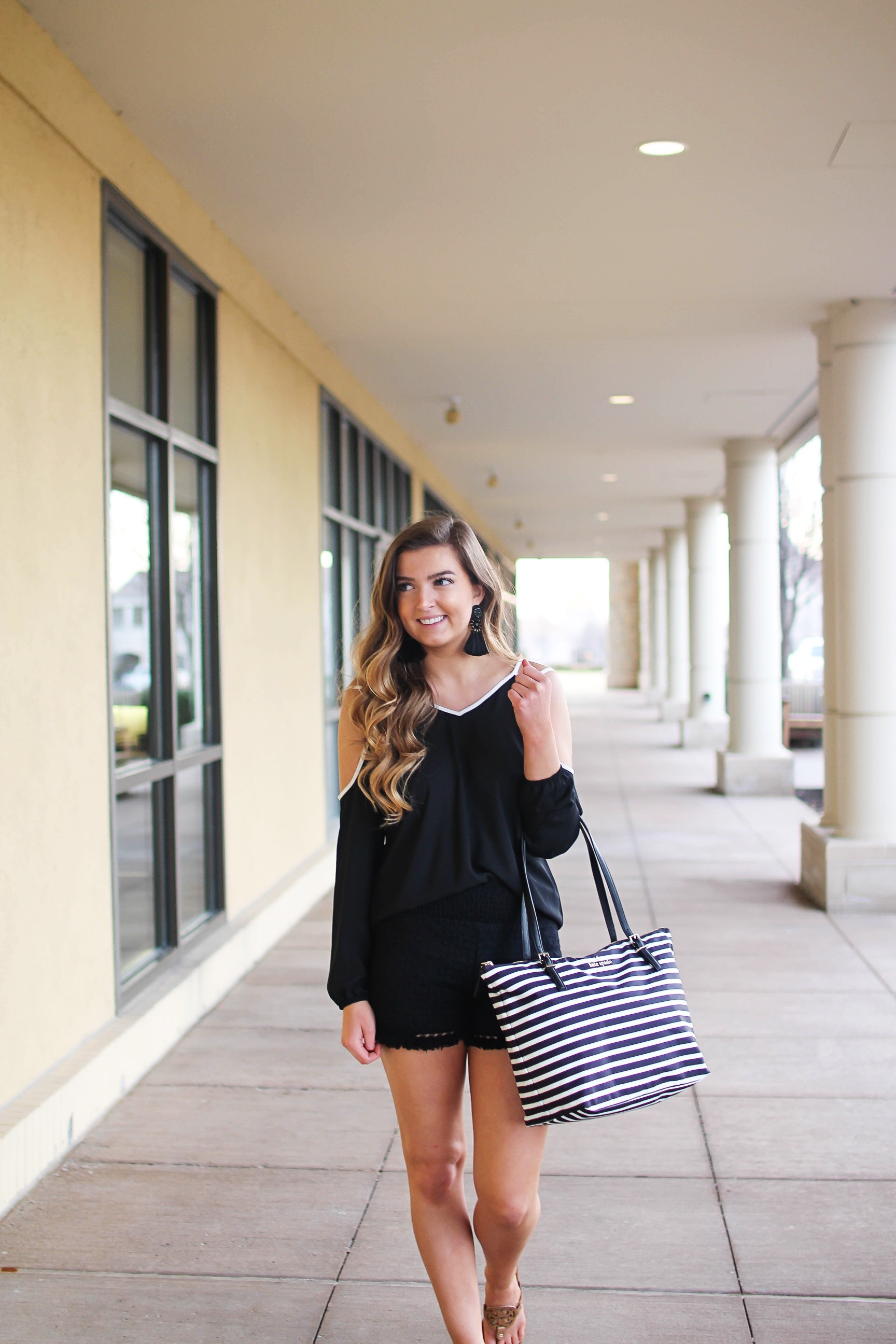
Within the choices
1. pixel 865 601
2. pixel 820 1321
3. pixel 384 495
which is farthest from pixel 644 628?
pixel 820 1321

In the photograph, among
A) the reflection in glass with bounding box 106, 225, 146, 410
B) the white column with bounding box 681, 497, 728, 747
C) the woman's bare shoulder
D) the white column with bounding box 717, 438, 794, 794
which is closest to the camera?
the woman's bare shoulder

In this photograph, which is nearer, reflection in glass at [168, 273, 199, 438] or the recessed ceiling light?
the recessed ceiling light

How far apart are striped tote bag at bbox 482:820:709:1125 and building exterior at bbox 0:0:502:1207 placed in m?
1.75

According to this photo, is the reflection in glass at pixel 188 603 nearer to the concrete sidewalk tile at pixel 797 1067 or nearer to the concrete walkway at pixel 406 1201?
the concrete walkway at pixel 406 1201

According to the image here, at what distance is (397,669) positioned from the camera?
2.19 m

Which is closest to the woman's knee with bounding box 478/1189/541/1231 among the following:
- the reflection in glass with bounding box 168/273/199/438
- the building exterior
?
the building exterior

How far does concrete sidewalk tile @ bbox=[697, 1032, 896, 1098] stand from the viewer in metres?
3.85

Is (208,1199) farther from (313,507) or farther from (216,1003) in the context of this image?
(313,507)

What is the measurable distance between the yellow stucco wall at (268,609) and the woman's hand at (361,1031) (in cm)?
332

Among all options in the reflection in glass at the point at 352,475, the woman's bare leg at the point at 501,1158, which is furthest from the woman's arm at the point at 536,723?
the reflection in glass at the point at 352,475

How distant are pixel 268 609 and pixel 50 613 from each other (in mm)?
2672

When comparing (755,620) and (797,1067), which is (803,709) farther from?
(797,1067)

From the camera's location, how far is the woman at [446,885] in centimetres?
203

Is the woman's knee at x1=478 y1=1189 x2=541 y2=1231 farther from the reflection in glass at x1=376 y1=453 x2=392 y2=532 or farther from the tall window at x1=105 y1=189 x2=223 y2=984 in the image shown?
the reflection in glass at x1=376 y1=453 x2=392 y2=532
